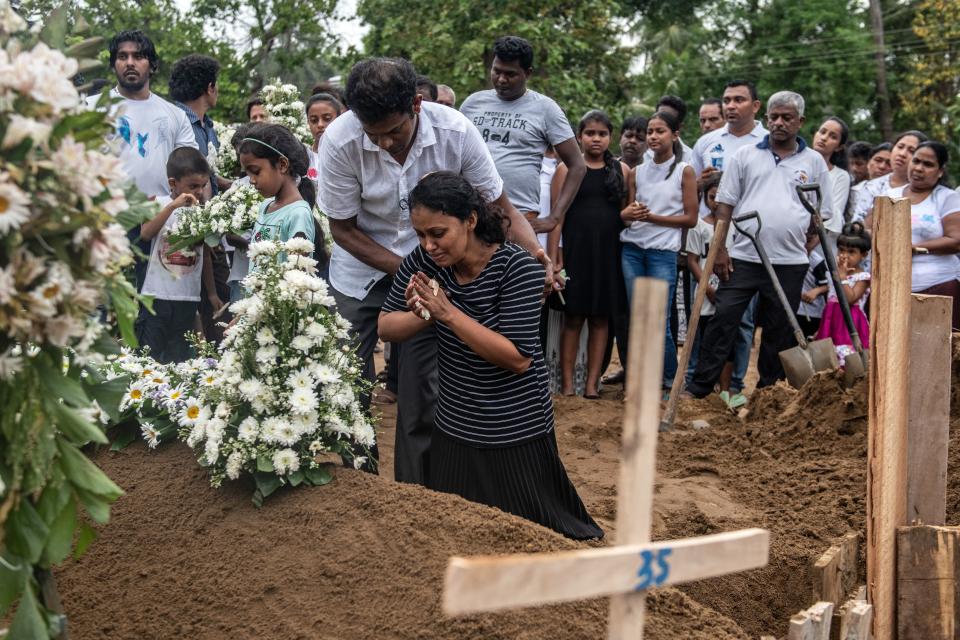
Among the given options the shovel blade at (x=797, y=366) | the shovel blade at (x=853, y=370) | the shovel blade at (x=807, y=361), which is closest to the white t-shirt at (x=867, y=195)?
the shovel blade at (x=807, y=361)

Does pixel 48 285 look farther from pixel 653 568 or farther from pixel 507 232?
pixel 507 232

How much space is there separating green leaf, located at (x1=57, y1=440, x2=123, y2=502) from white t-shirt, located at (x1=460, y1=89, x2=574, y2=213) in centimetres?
479

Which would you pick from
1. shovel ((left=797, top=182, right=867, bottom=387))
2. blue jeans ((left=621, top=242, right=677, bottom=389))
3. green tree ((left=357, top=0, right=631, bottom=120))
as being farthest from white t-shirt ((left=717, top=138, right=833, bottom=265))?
green tree ((left=357, top=0, right=631, bottom=120))

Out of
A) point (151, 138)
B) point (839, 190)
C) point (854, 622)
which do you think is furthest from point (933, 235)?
point (151, 138)

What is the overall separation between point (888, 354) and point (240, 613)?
234cm

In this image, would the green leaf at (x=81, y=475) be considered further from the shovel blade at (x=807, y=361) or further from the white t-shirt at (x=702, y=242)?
the white t-shirt at (x=702, y=242)

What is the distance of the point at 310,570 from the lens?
3.71 meters

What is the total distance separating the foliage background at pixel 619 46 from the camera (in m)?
16.1

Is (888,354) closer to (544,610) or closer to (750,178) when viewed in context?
(544,610)

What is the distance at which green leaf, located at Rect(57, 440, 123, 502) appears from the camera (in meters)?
2.59

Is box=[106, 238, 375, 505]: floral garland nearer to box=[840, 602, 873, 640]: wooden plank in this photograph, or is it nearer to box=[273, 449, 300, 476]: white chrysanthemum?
box=[273, 449, 300, 476]: white chrysanthemum

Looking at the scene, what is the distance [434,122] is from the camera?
4.86m

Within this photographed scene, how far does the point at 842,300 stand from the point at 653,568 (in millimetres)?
5733

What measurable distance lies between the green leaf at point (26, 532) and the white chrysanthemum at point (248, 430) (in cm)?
143
